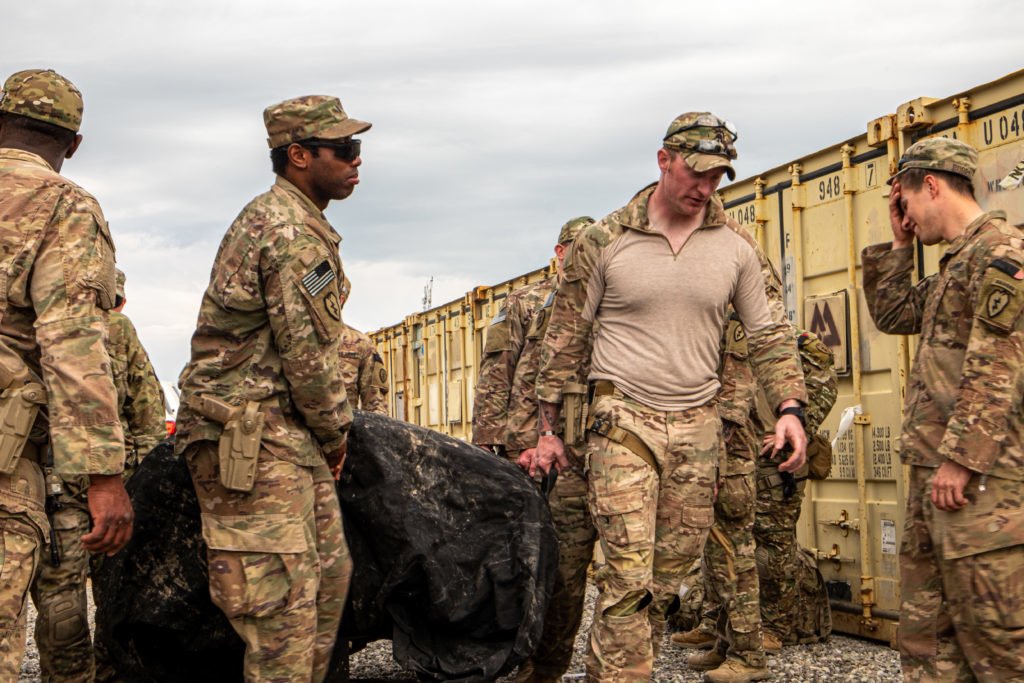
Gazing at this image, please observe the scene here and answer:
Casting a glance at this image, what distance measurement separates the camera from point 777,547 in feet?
22.2

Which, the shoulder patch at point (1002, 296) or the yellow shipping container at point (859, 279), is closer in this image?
the shoulder patch at point (1002, 296)

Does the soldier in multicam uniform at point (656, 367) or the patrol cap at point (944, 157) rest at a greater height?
the patrol cap at point (944, 157)

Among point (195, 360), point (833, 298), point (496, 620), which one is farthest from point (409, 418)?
point (195, 360)

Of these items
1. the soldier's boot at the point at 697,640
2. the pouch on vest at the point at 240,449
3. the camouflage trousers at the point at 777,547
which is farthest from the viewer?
the soldier's boot at the point at 697,640

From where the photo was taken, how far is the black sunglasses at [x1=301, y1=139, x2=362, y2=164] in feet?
13.1

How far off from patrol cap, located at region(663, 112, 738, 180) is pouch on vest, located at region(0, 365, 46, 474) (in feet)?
7.33

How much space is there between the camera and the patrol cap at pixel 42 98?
11.4 feet

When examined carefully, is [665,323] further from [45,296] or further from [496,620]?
[45,296]

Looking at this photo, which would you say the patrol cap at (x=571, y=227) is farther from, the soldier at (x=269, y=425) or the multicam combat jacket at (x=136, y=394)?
the soldier at (x=269, y=425)

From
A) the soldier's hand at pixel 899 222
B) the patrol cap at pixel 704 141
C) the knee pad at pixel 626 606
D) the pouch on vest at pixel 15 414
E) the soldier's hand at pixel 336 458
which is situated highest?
the patrol cap at pixel 704 141

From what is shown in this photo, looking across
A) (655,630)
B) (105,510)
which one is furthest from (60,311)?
(655,630)

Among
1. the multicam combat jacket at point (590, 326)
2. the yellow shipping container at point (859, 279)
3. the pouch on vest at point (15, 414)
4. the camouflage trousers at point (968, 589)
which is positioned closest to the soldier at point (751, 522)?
the yellow shipping container at point (859, 279)

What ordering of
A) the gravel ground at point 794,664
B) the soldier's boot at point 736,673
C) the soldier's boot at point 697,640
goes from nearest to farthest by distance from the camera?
the soldier's boot at point 736,673 < the gravel ground at point 794,664 < the soldier's boot at point 697,640

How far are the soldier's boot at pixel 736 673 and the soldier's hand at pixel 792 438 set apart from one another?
6.12 feet
